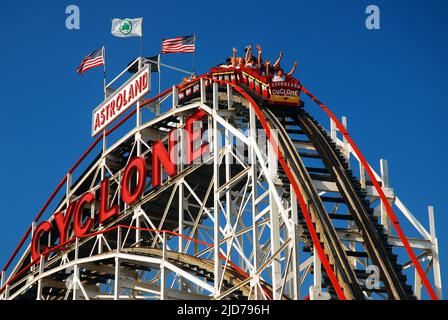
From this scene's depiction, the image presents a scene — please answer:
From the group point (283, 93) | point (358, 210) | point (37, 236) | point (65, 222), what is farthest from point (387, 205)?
point (37, 236)

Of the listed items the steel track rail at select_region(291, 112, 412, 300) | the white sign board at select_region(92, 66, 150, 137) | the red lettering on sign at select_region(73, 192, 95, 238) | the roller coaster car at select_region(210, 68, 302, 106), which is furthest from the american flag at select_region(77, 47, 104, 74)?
the steel track rail at select_region(291, 112, 412, 300)

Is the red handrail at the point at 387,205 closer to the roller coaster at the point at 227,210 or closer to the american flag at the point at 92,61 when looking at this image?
the roller coaster at the point at 227,210

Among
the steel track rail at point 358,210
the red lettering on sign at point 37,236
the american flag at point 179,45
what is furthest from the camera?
the red lettering on sign at point 37,236

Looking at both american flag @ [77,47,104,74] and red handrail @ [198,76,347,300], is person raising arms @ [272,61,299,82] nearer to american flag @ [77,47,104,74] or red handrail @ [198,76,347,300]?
red handrail @ [198,76,347,300]

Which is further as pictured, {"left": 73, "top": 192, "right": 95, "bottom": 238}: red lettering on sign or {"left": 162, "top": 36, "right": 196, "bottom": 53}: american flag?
{"left": 162, "top": 36, "right": 196, "bottom": 53}: american flag

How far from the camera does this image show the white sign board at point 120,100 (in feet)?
138

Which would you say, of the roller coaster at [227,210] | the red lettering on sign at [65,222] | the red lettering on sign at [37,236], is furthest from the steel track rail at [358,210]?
the red lettering on sign at [37,236]

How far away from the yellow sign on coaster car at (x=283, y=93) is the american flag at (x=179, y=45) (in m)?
8.79

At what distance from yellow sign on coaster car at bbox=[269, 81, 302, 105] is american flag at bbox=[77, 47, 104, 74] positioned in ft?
44.4

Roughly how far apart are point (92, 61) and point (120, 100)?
16.5 ft

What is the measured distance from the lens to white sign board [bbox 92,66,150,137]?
42116 millimetres

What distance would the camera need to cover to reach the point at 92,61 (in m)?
48.2
